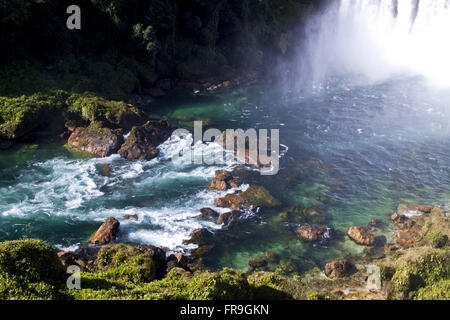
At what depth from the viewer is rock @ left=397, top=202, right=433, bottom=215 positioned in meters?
22.9

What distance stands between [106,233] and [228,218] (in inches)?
276

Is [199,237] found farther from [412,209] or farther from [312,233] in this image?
[412,209]

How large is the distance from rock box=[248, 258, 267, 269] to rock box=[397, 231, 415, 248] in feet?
25.3

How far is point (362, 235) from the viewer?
20.6 m

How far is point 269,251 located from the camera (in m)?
20.1

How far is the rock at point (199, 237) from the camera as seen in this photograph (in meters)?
20.5

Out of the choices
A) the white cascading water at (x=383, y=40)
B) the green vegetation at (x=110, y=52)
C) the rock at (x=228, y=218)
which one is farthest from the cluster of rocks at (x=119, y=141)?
the white cascading water at (x=383, y=40)

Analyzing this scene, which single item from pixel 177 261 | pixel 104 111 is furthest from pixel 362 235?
pixel 104 111

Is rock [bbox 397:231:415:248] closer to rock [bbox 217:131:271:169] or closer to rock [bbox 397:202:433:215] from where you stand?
rock [bbox 397:202:433:215]

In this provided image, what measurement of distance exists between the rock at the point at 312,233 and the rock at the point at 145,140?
45.4 feet

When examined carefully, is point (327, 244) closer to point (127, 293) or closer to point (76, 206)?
point (127, 293)

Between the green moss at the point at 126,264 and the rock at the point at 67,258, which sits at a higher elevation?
the green moss at the point at 126,264

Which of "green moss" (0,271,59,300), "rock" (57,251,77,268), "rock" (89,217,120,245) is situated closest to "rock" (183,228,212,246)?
"rock" (89,217,120,245)

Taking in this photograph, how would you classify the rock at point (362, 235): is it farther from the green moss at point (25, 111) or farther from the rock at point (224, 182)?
the green moss at point (25, 111)
